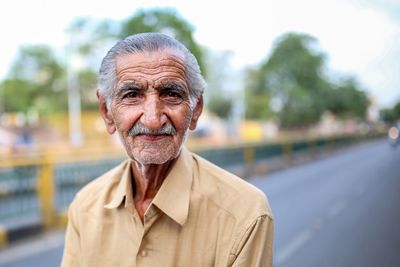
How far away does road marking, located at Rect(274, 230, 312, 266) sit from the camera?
1484 millimetres

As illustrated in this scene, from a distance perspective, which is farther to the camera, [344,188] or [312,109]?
[312,109]

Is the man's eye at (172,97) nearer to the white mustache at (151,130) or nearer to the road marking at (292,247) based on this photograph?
the white mustache at (151,130)

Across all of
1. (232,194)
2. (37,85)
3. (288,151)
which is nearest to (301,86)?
(232,194)

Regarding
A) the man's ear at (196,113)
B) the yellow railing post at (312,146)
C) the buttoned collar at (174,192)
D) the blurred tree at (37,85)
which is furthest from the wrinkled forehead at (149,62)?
the blurred tree at (37,85)

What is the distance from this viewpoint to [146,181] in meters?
1.23

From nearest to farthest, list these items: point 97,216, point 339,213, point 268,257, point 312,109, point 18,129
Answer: point 268,257 < point 97,216 < point 339,213 < point 312,109 < point 18,129

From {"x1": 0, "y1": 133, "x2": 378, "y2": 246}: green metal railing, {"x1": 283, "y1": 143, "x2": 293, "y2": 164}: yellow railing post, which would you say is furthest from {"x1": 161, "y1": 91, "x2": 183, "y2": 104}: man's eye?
{"x1": 0, "y1": 133, "x2": 378, "y2": 246}: green metal railing

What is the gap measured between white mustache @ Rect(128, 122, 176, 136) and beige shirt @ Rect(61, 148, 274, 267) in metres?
0.14

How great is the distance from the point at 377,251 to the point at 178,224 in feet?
2.05

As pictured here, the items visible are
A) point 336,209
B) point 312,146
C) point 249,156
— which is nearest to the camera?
point 336,209

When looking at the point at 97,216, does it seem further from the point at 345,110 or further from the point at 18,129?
the point at 18,129

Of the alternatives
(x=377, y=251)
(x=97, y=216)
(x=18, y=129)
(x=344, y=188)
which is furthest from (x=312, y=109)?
(x=18, y=129)

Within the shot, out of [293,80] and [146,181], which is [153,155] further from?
[293,80]

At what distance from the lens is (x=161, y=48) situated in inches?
41.9
